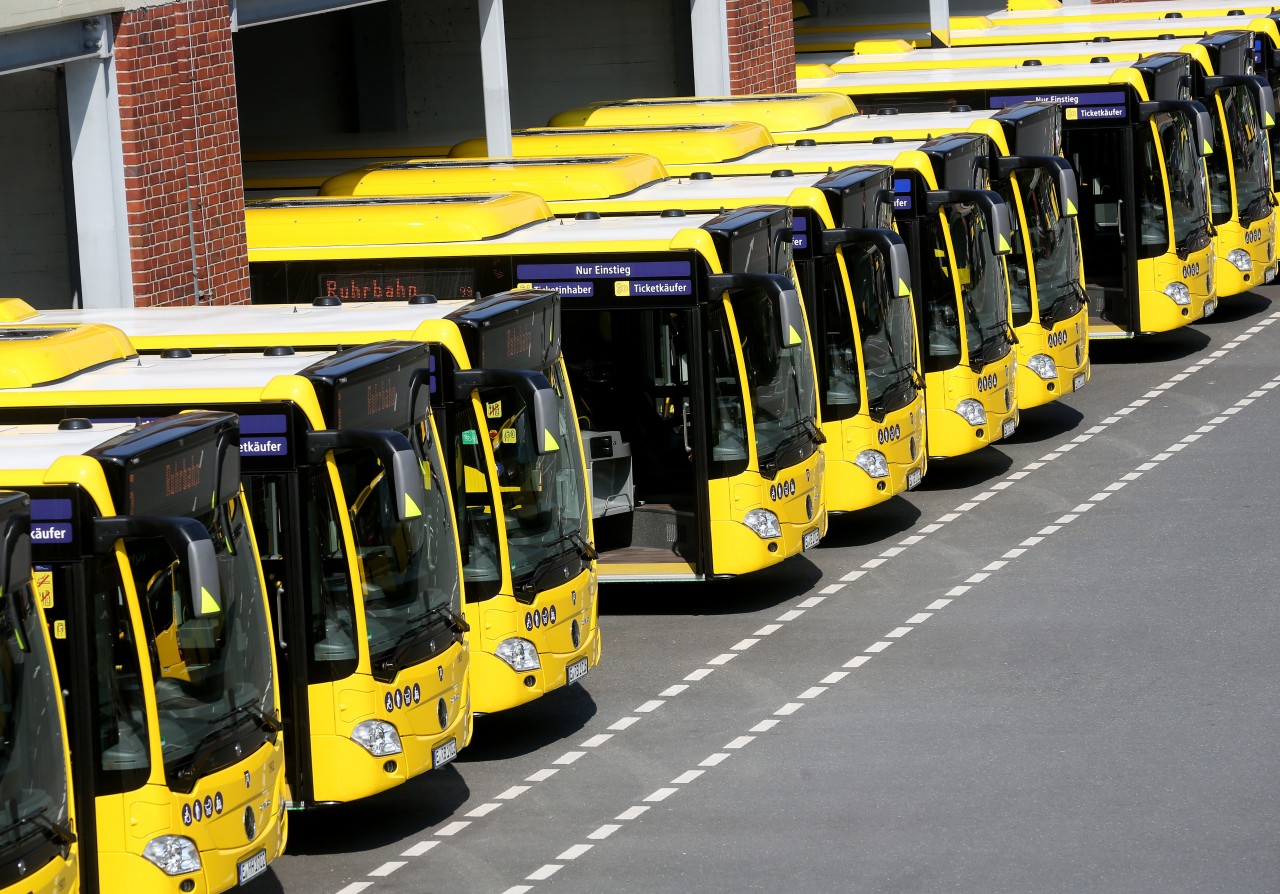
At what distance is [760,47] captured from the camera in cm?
2886

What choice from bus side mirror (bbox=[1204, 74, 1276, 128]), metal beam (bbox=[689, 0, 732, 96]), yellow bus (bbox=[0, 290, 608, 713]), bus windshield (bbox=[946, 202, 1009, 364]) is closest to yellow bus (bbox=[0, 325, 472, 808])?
yellow bus (bbox=[0, 290, 608, 713])

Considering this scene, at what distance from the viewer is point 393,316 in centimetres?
1388

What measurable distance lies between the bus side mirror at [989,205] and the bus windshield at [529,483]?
21.6ft

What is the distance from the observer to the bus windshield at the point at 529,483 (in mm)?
13805

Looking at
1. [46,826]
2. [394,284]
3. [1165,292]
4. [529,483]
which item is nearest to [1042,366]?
[1165,292]

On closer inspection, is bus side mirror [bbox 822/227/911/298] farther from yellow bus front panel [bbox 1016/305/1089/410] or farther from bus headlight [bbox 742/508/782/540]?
yellow bus front panel [bbox 1016/305/1089/410]

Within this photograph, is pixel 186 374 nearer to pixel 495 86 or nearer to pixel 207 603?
pixel 207 603

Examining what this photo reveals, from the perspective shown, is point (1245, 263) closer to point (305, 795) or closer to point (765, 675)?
point (765, 675)

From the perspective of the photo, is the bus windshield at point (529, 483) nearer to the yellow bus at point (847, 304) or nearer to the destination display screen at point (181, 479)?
the destination display screen at point (181, 479)

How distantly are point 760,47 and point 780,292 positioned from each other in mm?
13549

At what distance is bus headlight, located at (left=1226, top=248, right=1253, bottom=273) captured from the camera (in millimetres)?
26953

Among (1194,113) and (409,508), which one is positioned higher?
(1194,113)

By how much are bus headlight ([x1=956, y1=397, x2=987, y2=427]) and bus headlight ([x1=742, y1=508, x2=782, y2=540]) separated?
405 centimetres

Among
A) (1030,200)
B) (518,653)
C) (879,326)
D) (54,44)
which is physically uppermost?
(54,44)
